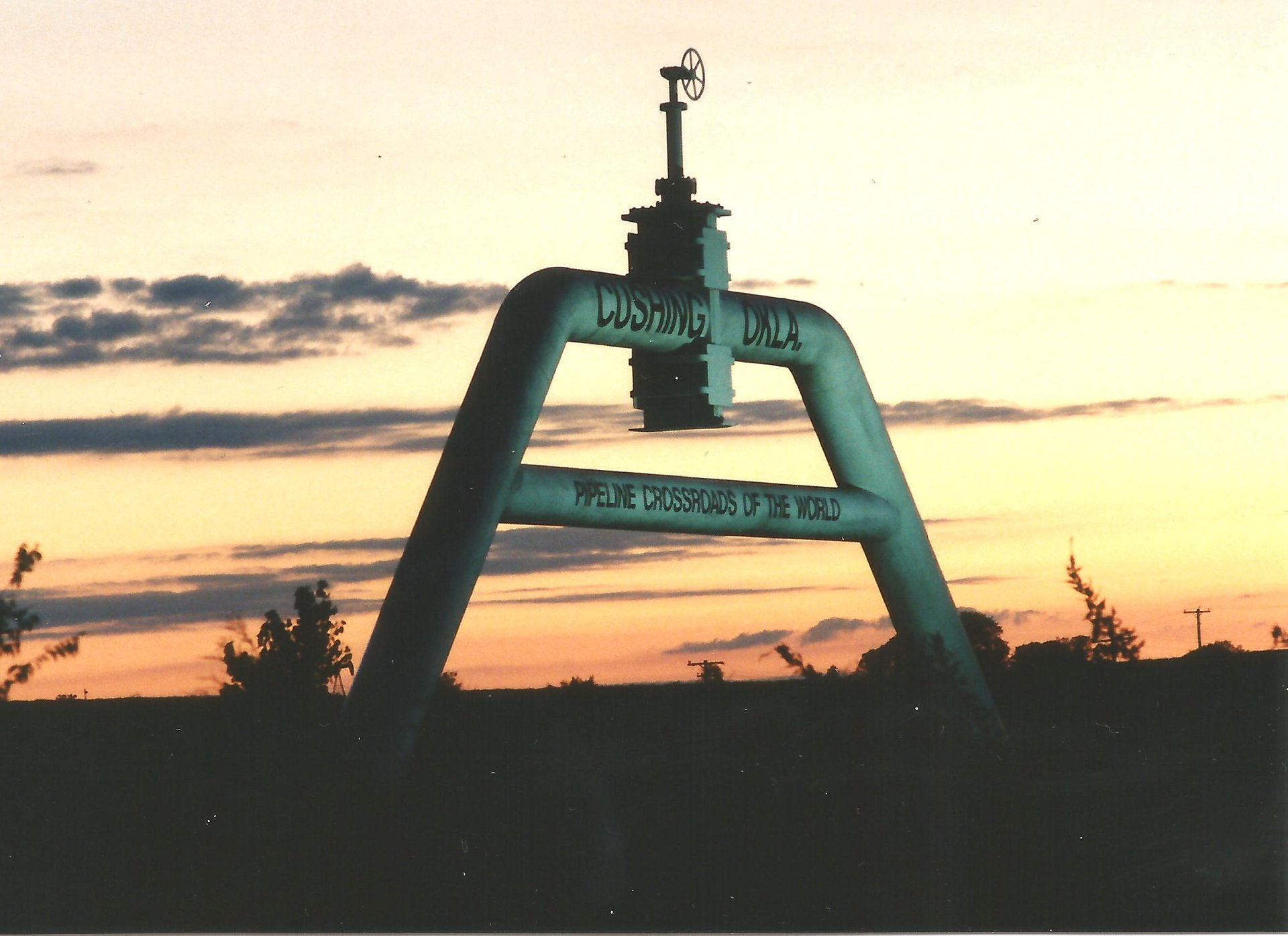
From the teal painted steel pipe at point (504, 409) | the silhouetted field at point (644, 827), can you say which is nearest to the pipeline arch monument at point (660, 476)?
the teal painted steel pipe at point (504, 409)

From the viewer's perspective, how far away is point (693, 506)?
46.9 feet

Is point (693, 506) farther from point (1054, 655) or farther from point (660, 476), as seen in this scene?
point (1054, 655)

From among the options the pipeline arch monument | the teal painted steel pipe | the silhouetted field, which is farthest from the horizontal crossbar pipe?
the silhouetted field

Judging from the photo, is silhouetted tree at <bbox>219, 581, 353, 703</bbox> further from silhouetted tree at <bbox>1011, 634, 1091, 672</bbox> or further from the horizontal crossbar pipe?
silhouetted tree at <bbox>1011, 634, 1091, 672</bbox>

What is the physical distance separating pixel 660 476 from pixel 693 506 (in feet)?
1.27

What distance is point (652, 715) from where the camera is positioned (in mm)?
15883

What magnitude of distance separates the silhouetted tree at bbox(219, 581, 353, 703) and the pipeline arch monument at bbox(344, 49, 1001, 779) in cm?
167

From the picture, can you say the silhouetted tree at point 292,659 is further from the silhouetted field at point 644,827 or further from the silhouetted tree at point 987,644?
the silhouetted tree at point 987,644

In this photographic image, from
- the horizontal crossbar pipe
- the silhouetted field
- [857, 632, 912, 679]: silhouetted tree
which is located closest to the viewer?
the silhouetted field

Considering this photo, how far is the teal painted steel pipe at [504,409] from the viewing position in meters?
12.2

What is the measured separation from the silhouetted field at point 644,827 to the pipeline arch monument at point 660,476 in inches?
26.2

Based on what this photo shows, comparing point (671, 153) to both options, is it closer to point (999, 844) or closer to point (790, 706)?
point (790, 706)

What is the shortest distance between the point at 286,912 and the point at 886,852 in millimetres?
3955

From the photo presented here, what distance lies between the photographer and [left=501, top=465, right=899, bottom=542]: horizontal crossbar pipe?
13.1 metres
